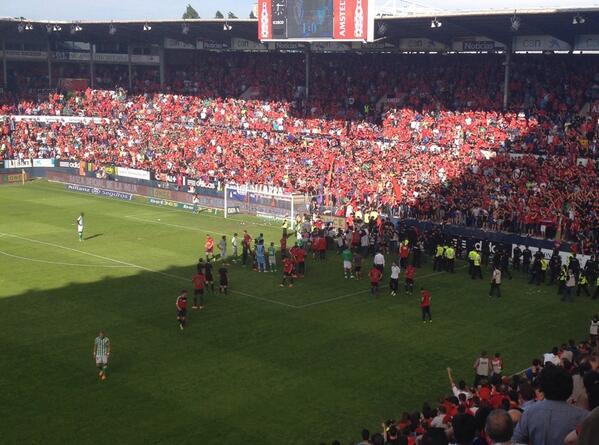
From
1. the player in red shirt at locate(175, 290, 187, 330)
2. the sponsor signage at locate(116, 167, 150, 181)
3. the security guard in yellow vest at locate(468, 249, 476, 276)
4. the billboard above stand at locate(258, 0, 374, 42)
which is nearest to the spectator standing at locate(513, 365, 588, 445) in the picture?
the player in red shirt at locate(175, 290, 187, 330)

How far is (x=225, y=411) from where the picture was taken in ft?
61.6

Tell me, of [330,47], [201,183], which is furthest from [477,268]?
[330,47]

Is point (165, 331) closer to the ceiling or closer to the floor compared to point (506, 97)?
closer to the floor

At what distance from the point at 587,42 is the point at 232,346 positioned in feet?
109

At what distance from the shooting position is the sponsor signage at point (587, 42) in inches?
1834

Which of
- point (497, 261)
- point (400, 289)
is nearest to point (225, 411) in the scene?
point (400, 289)

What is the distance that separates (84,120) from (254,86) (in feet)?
53.4

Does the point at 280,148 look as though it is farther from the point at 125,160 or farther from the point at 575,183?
the point at 575,183

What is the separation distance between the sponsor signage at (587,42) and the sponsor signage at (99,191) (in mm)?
31193

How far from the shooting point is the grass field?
59.9 feet

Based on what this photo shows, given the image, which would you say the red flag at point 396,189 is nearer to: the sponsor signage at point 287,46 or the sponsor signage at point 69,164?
the sponsor signage at point 287,46

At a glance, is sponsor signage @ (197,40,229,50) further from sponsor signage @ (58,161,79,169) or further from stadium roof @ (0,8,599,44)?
sponsor signage @ (58,161,79,169)

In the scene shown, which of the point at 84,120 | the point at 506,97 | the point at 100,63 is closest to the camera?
the point at 506,97

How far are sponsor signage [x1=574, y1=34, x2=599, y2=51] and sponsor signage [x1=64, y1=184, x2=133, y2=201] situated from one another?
31193 mm
